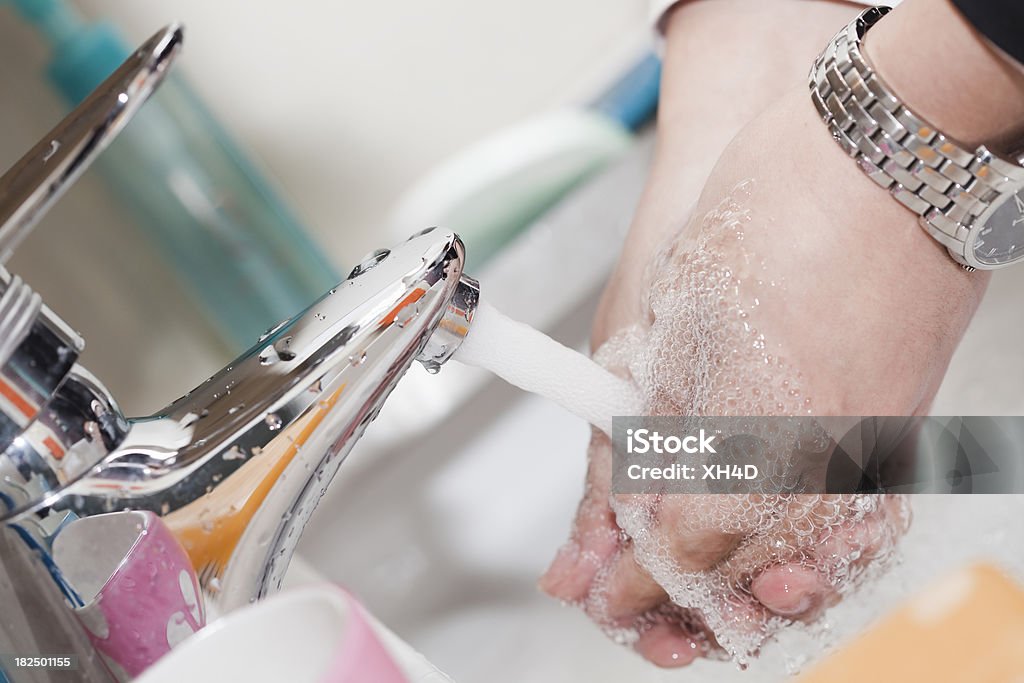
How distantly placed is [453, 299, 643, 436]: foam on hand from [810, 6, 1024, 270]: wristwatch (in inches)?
4.2

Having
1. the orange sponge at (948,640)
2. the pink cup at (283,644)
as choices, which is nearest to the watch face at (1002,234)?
the orange sponge at (948,640)

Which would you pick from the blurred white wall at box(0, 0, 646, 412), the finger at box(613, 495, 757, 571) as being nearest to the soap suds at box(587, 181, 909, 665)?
the finger at box(613, 495, 757, 571)

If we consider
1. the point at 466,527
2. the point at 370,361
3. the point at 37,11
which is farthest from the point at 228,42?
the point at 370,361

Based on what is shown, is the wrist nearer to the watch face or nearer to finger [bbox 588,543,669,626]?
the watch face

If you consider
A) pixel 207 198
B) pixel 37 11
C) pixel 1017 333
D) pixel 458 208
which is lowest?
pixel 1017 333

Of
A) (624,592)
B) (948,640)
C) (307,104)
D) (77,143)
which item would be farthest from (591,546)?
(307,104)

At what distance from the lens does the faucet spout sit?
0.79 feet

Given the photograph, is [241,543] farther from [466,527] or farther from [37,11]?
[37,11]

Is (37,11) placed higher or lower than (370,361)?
higher

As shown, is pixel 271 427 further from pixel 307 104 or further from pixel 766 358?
pixel 307 104

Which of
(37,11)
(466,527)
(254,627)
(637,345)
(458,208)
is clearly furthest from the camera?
(458,208)

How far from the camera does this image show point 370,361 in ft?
0.83

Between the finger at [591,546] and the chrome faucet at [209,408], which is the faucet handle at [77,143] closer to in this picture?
the chrome faucet at [209,408]

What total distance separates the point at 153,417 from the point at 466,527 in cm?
24
